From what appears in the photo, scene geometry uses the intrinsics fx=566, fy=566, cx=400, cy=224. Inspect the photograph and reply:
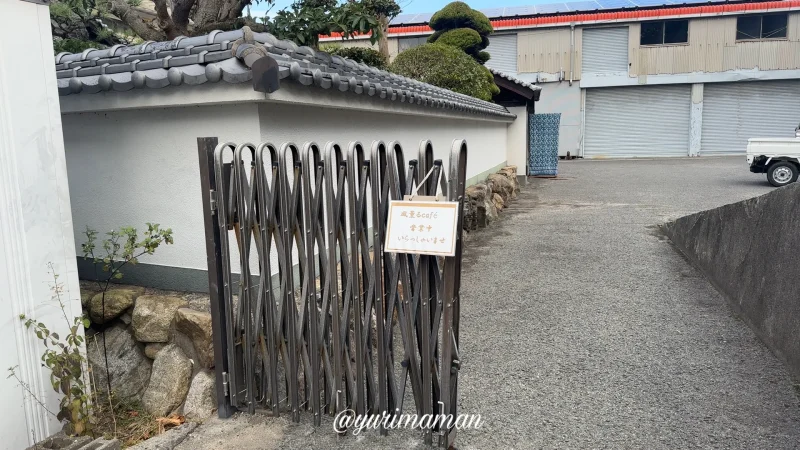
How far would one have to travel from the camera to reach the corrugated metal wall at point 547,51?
27.6 metres

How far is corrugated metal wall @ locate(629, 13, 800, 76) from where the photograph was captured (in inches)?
1020

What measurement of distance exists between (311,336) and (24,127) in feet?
7.01

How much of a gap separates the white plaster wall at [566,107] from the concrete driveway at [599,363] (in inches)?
814

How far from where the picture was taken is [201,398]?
396 centimetres

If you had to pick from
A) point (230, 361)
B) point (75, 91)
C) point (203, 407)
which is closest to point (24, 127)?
point (75, 91)

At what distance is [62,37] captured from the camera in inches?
422

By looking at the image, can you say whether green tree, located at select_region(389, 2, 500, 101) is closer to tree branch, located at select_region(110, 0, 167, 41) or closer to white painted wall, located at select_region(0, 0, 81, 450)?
tree branch, located at select_region(110, 0, 167, 41)

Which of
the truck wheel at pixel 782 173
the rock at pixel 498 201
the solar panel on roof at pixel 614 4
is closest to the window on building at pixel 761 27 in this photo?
the solar panel on roof at pixel 614 4

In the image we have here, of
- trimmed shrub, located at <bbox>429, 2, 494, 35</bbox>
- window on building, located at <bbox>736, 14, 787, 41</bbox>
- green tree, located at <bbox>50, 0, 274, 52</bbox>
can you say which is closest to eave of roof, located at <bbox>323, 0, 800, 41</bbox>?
window on building, located at <bbox>736, 14, 787, 41</bbox>

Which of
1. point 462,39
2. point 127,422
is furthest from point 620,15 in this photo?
point 127,422

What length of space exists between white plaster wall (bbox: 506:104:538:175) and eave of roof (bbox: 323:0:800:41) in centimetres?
1099

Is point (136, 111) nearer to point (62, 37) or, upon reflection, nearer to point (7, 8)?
point (7, 8)

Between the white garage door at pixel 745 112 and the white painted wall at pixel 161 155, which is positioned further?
the white garage door at pixel 745 112

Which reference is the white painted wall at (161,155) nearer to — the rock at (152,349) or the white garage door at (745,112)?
the rock at (152,349)
